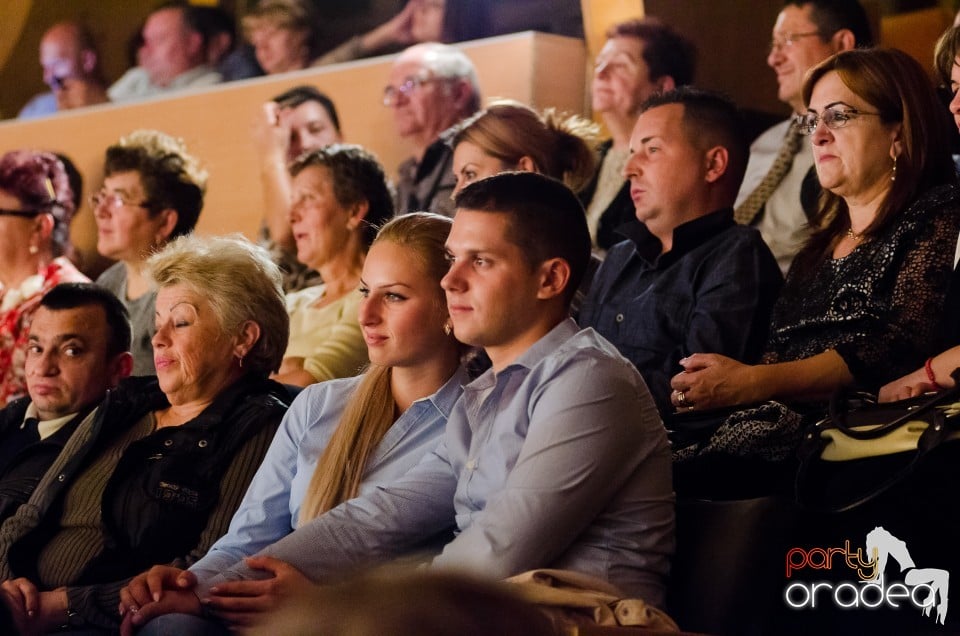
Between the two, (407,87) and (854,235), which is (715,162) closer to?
(854,235)

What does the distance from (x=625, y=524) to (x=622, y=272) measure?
1.21m

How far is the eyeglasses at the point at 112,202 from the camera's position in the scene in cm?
448

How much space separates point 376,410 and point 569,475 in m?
0.61

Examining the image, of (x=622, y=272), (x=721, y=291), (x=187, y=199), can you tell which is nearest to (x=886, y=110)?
(x=721, y=291)

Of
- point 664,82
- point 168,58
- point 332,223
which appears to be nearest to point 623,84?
point 664,82

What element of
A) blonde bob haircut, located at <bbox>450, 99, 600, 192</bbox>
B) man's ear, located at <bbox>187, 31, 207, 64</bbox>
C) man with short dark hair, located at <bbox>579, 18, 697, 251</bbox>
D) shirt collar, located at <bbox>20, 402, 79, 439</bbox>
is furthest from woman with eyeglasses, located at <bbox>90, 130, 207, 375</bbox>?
man with short dark hair, located at <bbox>579, 18, 697, 251</bbox>

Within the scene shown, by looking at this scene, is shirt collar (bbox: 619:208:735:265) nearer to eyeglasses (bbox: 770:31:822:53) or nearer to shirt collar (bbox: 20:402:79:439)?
eyeglasses (bbox: 770:31:822:53)

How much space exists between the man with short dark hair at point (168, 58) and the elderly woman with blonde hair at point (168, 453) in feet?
8.51

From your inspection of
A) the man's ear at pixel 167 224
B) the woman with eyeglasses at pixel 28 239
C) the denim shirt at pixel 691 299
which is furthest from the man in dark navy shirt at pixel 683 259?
the woman with eyeglasses at pixel 28 239

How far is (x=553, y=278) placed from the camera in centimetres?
221

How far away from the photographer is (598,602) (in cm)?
169

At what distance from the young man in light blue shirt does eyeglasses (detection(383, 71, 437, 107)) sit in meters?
2.09

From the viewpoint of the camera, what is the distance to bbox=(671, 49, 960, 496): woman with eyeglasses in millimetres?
2457

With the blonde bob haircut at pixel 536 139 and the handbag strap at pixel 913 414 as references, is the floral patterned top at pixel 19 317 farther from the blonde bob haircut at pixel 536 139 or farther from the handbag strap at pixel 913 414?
the handbag strap at pixel 913 414
